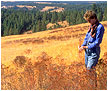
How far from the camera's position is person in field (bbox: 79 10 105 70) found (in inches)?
145

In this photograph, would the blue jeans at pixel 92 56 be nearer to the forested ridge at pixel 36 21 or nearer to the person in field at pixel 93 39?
the person in field at pixel 93 39

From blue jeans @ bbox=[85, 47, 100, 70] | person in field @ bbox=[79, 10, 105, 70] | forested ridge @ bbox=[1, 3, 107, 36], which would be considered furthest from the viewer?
forested ridge @ bbox=[1, 3, 107, 36]

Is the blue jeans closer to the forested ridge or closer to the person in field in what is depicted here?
the person in field

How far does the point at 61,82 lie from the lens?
4.06 m

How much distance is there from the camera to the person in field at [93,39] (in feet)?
12.1

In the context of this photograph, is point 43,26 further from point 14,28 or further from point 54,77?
point 54,77

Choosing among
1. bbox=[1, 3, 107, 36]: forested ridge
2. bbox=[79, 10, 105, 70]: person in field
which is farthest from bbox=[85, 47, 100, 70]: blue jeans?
bbox=[1, 3, 107, 36]: forested ridge

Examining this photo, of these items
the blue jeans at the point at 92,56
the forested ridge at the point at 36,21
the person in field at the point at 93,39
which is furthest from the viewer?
the forested ridge at the point at 36,21

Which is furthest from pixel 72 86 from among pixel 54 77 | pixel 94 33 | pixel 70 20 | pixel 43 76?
pixel 70 20

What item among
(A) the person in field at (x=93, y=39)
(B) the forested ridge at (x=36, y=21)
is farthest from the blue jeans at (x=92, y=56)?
(B) the forested ridge at (x=36, y=21)

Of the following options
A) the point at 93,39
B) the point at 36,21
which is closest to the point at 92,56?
the point at 93,39

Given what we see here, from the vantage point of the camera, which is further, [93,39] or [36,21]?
[36,21]

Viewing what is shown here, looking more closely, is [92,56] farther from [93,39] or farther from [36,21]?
[36,21]

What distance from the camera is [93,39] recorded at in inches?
150
